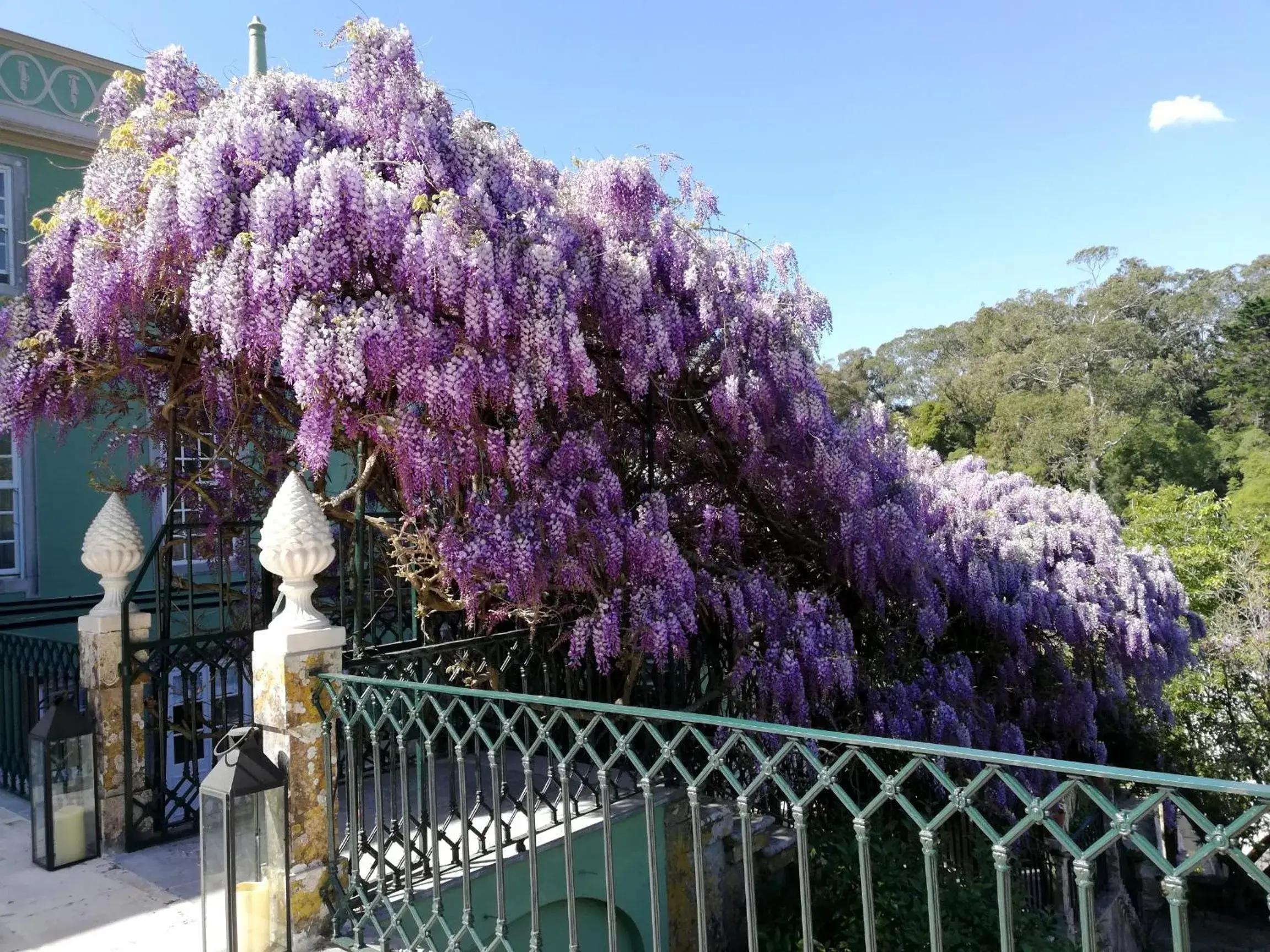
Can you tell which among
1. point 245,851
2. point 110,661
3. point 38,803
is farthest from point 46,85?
point 245,851

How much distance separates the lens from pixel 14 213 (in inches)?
338

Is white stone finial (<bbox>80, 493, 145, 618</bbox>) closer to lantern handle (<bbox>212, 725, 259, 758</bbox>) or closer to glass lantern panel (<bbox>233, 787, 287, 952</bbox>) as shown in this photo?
lantern handle (<bbox>212, 725, 259, 758</bbox>)

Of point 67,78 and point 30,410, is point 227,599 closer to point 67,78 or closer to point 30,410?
point 30,410

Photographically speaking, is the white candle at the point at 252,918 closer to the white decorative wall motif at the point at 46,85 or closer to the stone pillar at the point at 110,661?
the stone pillar at the point at 110,661

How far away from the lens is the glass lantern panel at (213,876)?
119 inches

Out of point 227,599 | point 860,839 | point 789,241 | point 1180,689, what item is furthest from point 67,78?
point 1180,689

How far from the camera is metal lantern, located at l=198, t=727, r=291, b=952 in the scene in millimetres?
2996

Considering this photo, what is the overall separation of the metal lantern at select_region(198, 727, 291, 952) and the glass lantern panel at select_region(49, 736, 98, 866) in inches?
66.3

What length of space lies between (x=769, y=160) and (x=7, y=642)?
8691mm

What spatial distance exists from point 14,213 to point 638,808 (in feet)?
27.4

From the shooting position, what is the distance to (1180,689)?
559 inches

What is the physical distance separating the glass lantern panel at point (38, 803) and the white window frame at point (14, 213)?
5974mm

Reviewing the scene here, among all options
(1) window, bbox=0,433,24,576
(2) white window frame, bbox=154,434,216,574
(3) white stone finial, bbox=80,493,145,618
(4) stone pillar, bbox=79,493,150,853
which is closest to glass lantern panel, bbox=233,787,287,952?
(4) stone pillar, bbox=79,493,150,853

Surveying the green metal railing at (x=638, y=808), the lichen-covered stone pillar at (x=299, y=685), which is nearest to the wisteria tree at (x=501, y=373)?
the green metal railing at (x=638, y=808)
